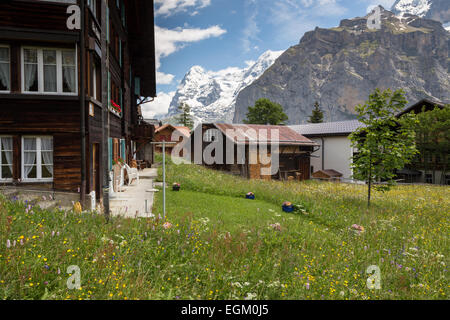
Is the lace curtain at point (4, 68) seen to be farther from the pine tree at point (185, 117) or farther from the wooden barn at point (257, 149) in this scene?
the pine tree at point (185, 117)

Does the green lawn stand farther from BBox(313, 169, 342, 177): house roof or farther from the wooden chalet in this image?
BBox(313, 169, 342, 177): house roof

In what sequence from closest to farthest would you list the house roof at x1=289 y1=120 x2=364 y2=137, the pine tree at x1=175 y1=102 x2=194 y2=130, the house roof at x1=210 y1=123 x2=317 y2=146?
the house roof at x1=210 y1=123 x2=317 y2=146
the house roof at x1=289 y1=120 x2=364 y2=137
the pine tree at x1=175 y1=102 x2=194 y2=130

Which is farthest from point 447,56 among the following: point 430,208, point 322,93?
point 430,208

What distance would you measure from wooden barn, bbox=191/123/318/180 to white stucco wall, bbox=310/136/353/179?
12.9ft

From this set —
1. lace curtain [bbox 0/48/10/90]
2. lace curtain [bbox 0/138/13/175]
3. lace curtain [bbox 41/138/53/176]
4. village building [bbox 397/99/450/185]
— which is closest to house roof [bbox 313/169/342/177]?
village building [bbox 397/99/450/185]

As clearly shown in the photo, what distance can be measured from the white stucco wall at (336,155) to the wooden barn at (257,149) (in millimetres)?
3929

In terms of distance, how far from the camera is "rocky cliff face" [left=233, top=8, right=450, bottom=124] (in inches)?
5256

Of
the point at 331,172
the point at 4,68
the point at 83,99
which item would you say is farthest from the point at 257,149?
the point at 4,68

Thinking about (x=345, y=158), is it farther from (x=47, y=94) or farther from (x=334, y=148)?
(x=47, y=94)

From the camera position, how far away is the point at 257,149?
25.4 m

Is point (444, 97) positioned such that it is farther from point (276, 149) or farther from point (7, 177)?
point (7, 177)

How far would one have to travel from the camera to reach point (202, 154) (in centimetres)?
3141

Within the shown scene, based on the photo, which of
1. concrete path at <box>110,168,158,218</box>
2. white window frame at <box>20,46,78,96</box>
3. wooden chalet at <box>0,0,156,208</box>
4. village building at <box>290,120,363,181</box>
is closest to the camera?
wooden chalet at <box>0,0,156,208</box>

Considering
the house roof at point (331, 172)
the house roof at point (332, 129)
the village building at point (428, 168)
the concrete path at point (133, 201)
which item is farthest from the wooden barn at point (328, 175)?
the concrete path at point (133, 201)
